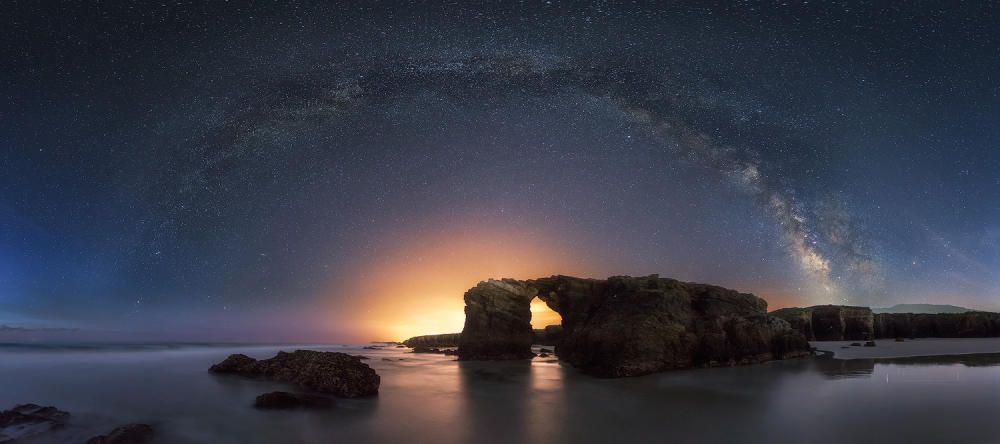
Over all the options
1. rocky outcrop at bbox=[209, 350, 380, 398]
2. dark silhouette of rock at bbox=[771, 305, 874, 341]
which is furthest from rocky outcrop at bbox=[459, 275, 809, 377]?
dark silhouette of rock at bbox=[771, 305, 874, 341]

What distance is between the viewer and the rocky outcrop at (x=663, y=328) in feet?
60.3

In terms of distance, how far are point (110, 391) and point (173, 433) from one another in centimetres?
989

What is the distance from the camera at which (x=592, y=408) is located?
37.0 ft

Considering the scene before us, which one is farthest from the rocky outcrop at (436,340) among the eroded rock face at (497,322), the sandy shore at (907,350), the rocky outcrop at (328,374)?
the rocky outcrop at (328,374)

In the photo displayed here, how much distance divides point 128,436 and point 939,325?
58108 millimetres

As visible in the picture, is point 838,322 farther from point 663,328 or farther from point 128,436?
point 128,436

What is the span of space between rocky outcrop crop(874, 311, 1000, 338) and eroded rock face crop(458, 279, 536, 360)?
36229mm

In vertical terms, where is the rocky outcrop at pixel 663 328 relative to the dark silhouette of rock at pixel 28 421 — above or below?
above

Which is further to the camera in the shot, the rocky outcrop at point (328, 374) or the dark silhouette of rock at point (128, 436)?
the rocky outcrop at point (328, 374)

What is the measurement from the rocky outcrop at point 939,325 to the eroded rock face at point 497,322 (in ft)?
119

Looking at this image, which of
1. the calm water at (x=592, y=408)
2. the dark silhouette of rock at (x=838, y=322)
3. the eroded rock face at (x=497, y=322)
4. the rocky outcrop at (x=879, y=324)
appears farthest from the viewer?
the dark silhouette of rock at (x=838, y=322)

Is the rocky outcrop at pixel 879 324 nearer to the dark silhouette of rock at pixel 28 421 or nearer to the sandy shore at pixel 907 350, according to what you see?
the sandy shore at pixel 907 350

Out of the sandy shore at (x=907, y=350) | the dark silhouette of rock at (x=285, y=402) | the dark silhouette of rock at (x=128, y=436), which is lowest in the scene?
the sandy shore at (x=907, y=350)

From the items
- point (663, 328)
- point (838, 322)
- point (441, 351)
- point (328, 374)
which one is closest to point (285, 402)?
point (328, 374)
